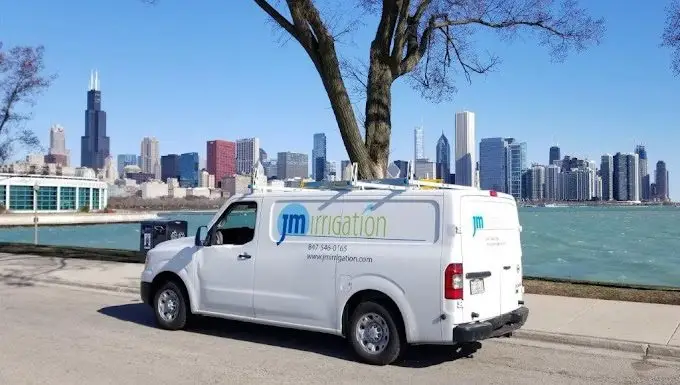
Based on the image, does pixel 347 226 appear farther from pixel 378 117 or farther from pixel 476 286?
pixel 378 117

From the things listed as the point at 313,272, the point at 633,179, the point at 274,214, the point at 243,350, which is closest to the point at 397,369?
the point at 313,272

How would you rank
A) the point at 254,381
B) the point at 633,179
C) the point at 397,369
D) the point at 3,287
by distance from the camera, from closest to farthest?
the point at 254,381 → the point at 397,369 → the point at 3,287 → the point at 633,179

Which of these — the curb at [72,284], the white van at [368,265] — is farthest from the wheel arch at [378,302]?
the curb at [72,284]

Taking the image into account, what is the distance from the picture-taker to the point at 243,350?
805 cm

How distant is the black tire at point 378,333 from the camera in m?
7.17

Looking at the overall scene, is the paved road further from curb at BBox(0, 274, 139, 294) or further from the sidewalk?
curb at BBox(0, 274, 139, 294)

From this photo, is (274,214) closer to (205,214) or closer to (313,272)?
(313,272)

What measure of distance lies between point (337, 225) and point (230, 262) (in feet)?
5.70

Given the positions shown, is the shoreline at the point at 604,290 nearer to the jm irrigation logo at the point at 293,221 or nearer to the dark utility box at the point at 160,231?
the jm irrigation logo at the point at 293,221

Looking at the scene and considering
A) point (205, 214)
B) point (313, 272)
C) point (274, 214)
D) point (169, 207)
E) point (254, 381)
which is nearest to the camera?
point (254, 381)

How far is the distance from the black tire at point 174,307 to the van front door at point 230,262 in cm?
36

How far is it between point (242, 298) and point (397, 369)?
2.40 meters

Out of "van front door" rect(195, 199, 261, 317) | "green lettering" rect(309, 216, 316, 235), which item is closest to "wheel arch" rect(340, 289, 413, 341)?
"green lettering" rect(309, 216, 316, 235)

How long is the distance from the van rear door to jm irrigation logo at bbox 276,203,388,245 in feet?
3.19
